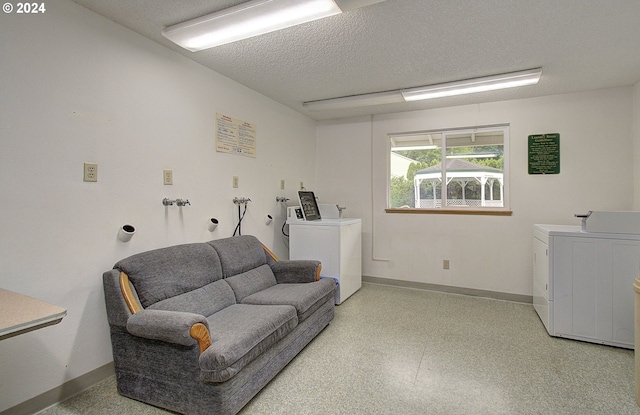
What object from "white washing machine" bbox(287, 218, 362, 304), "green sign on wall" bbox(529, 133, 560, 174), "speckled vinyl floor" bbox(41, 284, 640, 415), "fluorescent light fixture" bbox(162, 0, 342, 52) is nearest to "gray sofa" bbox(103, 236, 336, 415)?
"speckled vinyl floor" bbox(41, 284, 640, 415)

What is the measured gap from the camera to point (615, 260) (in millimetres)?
2568

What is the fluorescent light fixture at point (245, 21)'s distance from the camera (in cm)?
185

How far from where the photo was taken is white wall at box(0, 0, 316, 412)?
5.64ft

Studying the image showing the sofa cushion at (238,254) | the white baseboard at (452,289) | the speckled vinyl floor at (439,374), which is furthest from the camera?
the white baseboard at (452,289)

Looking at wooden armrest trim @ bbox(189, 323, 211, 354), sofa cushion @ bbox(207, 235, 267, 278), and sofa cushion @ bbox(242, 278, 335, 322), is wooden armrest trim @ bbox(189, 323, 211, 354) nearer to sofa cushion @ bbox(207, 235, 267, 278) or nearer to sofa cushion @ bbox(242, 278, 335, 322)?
sofa cushion @ bbox(242, 278, 335, 322)

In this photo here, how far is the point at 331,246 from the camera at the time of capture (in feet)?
11.6

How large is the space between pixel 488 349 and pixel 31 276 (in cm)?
319

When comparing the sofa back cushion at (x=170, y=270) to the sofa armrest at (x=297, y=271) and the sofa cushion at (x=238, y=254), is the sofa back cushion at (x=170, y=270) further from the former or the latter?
the sofa armrest at (x=297, y=271)

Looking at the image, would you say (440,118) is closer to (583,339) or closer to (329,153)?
(329,153)

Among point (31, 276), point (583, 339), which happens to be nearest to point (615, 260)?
point (583, 339)

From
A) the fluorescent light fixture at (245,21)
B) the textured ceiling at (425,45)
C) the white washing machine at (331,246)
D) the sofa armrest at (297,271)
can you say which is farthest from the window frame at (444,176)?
the fluorescent light fixture at (245,21)

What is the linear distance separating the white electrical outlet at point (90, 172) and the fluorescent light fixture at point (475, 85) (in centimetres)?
292

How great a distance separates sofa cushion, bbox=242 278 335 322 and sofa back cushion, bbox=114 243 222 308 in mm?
409

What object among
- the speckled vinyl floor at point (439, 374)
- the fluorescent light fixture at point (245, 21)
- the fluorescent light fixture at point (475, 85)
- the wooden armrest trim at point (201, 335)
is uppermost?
the fluorescent light fixture at point (475, 85)
